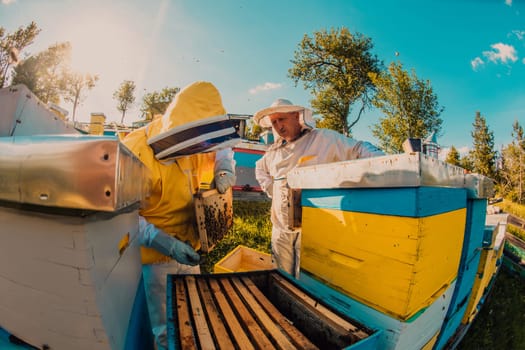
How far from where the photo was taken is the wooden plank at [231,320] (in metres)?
0.80

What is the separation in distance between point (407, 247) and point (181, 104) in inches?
52.7

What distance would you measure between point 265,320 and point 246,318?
0.07m

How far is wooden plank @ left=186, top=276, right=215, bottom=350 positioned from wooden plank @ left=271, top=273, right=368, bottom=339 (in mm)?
387

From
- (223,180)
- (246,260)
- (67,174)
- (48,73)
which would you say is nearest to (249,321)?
(67,174)

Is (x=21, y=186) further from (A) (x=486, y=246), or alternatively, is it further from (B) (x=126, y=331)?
(A) (x=486, y=246)

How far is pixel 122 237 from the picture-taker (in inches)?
30.9

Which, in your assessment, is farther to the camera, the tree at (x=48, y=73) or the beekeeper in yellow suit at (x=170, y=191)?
the tree at (x=48, y=73)

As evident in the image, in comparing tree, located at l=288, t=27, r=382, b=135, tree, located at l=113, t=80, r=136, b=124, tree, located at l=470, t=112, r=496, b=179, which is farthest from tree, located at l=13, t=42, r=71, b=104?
tree, located at l=470, t=112, r=496, b=179

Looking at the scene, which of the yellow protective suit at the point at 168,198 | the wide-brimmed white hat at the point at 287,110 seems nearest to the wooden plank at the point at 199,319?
the yellow protective suit at the point at 168,198

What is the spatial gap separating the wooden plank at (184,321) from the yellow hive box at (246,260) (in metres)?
1.69

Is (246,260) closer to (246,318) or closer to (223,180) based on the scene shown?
(223,180)

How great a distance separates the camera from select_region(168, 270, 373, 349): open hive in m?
0.80

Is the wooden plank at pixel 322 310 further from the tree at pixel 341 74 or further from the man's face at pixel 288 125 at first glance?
the tree at pixel 341 74

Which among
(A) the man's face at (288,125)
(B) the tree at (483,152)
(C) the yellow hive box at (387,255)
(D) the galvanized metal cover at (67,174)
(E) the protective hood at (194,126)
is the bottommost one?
(C) the yellow hive box at (387,255)
